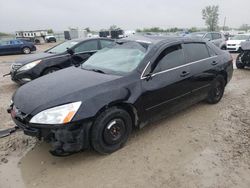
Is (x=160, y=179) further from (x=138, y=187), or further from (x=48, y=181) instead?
(x=48, y=181)

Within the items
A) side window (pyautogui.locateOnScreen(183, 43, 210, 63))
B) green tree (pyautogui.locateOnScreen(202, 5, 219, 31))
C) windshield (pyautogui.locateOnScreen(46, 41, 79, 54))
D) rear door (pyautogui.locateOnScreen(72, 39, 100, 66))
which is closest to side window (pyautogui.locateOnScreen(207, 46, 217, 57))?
side window (pyautogui.locateOnScreen(183, 43, 210, 63))

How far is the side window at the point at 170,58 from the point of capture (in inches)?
135

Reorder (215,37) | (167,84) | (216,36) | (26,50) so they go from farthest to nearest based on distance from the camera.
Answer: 1. (26,50)
2. (216,36)
3. (215,37)
4. (167,84)

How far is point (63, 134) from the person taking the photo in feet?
8.38

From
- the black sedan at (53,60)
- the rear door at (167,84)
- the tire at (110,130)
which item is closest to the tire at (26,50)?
the black sedan at (53,60)

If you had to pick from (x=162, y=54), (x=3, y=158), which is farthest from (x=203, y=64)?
(x=3, y=158)

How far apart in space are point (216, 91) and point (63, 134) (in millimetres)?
3486

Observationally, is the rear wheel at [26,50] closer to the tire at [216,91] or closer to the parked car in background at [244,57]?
the parked car in background at [244,57]

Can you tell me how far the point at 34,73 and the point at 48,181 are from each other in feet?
13.2

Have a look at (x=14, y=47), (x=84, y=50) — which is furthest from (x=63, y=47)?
(x=14, y=47)

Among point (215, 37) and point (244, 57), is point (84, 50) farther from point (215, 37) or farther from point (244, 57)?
point (215, 37)

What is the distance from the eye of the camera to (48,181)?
8.37 ft

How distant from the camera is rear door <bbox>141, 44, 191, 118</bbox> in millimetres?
3254

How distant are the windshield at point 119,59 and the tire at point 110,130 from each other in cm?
65
